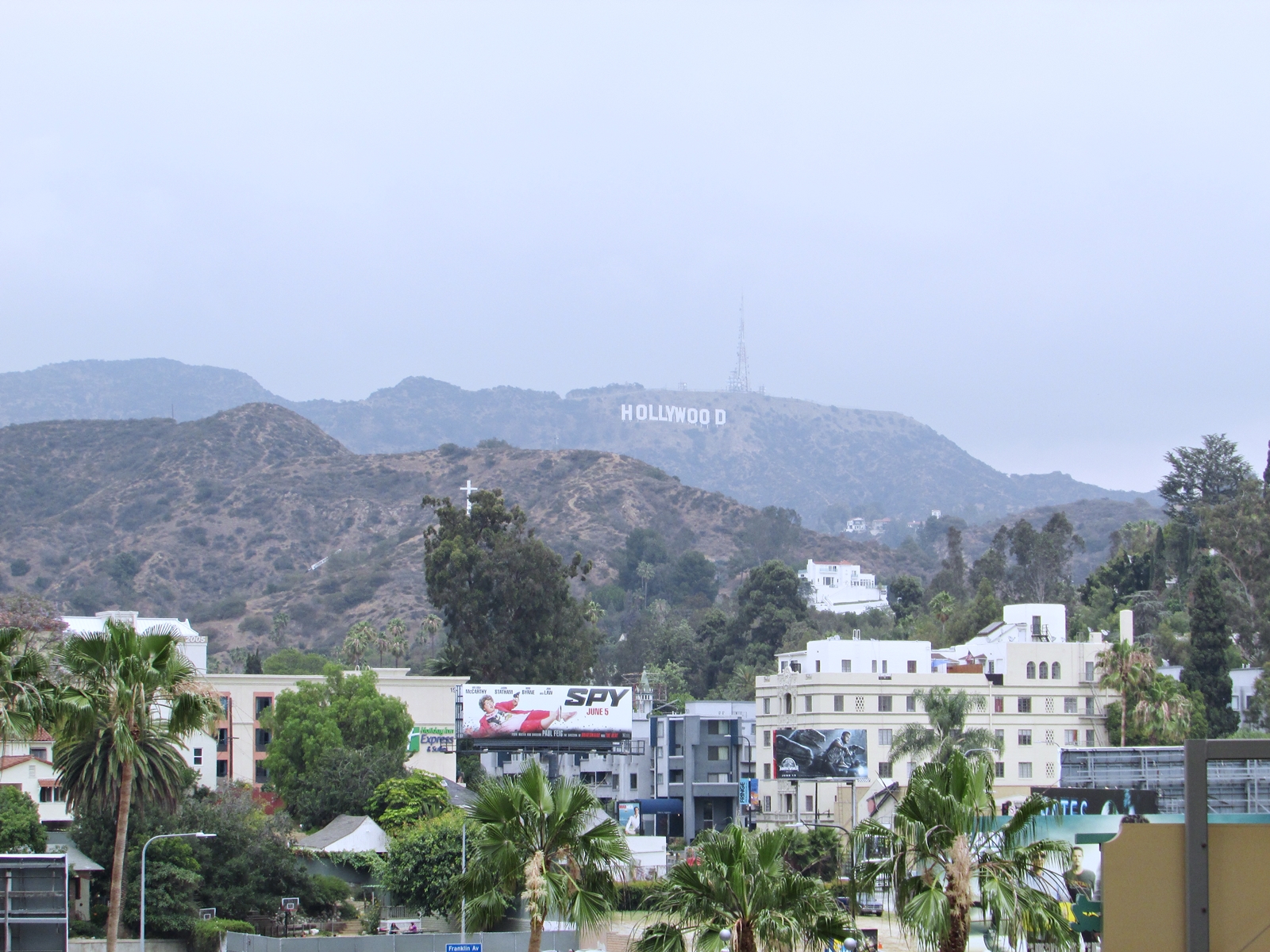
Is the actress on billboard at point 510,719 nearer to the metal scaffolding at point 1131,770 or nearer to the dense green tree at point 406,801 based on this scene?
the dense green tree at point 406,801

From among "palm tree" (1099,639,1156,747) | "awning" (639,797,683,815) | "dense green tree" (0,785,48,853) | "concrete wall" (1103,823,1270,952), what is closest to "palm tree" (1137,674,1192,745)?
"palm tree" (1099,639,1156,747)

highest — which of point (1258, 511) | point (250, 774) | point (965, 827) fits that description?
point (1258, 511)

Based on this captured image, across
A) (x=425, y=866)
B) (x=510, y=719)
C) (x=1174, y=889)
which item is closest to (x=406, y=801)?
(x=425, y=866)

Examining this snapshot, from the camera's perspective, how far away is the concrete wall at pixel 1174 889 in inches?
465

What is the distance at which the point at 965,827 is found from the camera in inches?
871

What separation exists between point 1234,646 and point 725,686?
56.7 metres

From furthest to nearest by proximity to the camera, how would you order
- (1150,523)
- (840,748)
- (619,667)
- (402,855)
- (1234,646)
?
(619,667) → (1150,523) → (1234,646) → (840,748) → (402,855)

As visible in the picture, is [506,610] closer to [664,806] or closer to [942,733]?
[664,806]

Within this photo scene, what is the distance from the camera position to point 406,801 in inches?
3231

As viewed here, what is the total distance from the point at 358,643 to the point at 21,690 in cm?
12799

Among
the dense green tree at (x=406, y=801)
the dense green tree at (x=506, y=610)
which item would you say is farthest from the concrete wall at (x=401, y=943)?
the dense green tree at (x=506, y=610)

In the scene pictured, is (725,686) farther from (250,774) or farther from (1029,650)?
(250,774)

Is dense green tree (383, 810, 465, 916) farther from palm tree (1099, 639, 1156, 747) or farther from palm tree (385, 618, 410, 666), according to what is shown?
palm tree (385, 618, 410, 666)

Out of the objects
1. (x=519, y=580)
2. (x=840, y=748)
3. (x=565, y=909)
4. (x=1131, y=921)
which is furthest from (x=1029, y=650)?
(x=1131, y=921)
